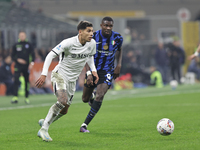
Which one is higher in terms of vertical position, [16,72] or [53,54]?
[53,54]

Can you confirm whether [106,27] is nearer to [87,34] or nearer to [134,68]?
[87,34]

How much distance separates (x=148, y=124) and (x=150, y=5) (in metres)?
35.7

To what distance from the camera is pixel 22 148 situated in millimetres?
6789

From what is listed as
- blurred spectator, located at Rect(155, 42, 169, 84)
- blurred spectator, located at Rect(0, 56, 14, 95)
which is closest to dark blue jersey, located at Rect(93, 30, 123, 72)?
blurred spectator, located at Rect(0, 56, 14, 95)

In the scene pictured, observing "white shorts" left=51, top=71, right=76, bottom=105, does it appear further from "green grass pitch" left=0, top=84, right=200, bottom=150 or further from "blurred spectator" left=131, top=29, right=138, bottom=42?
"blurred spectator" left=131, top=29, right=138, bottom=42

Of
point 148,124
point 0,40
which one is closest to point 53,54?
point 148,124

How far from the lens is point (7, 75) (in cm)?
1891

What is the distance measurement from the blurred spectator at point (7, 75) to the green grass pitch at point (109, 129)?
5.14 m

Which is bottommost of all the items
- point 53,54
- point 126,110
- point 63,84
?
point 126,110

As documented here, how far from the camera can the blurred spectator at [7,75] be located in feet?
61.7

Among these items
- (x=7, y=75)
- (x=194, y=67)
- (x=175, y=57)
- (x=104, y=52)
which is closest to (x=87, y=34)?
(x=104, y=52)

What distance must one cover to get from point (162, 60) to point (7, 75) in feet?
29.6

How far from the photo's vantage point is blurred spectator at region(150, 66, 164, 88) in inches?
916

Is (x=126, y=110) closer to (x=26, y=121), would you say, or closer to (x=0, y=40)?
(x=26, y=121)
